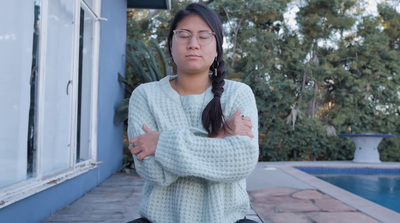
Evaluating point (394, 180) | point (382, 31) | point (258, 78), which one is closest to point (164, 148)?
point (394, 180)

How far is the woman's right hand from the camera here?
1.16m

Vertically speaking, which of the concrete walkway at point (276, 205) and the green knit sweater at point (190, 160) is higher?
the green knit sweater at point (190, 160)

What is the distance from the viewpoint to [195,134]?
48.3 inches

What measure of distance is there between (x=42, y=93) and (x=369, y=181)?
17.7 feet

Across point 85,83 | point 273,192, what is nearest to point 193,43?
point 85,83

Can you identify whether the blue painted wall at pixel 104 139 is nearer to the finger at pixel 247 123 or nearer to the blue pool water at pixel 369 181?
the finger at pixel 247 123

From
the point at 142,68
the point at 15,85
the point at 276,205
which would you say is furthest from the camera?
the point at 142,68

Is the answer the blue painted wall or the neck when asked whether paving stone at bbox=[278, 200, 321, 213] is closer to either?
the blue painted wall

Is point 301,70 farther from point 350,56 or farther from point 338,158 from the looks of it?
point 338,158

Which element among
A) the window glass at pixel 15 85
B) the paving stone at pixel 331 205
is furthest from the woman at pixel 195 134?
the paving stone at pixel 331 205

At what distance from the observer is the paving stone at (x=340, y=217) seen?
259 centimetres

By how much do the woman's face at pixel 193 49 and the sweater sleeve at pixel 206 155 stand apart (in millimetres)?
239

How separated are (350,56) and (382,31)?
1010mm

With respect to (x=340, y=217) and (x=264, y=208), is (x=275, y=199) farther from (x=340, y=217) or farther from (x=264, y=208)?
(x=340, y=217)
